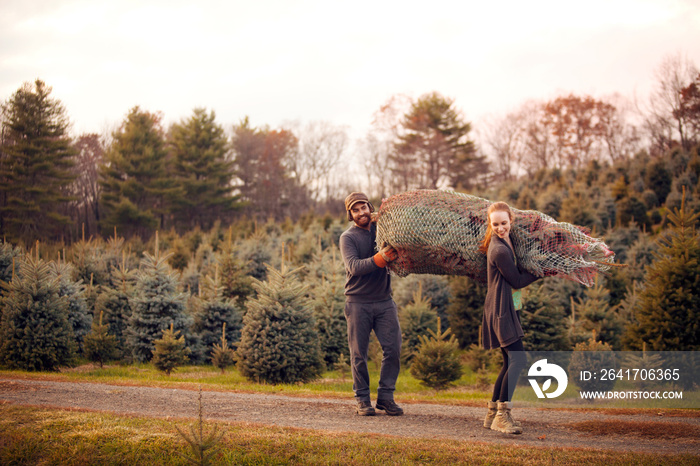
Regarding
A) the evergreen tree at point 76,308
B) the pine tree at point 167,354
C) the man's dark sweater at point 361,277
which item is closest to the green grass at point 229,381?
the pine tree at point 167,354

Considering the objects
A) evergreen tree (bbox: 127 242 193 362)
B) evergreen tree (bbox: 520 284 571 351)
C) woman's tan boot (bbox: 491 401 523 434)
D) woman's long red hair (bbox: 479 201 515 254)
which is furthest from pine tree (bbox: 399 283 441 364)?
woman's long red hair (bbox: 479 201 515 254)

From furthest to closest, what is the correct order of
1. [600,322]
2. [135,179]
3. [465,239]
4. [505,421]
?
[135,179] → [600,322] → [465,239] → [505,421]

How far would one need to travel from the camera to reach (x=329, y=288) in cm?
1446

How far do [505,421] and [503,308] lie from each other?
1.23 meters

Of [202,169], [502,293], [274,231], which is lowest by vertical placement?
[502,293]

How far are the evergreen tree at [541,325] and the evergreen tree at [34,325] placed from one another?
10.4 metres

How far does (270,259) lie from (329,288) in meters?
6.17

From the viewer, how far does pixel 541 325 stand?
12.7 meters

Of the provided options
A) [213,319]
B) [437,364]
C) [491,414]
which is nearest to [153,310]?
[213,319]

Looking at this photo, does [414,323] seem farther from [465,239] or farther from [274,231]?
[274,231]

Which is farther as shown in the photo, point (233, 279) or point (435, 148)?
point (435, 148)

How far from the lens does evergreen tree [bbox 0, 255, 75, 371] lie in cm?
1159

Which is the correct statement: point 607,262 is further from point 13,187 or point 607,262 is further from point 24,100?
point 24,100

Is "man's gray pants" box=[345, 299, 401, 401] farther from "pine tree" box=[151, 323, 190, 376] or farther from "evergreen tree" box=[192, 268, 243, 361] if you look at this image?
"evergreen tree" box=[192, 268, 243, 361]
